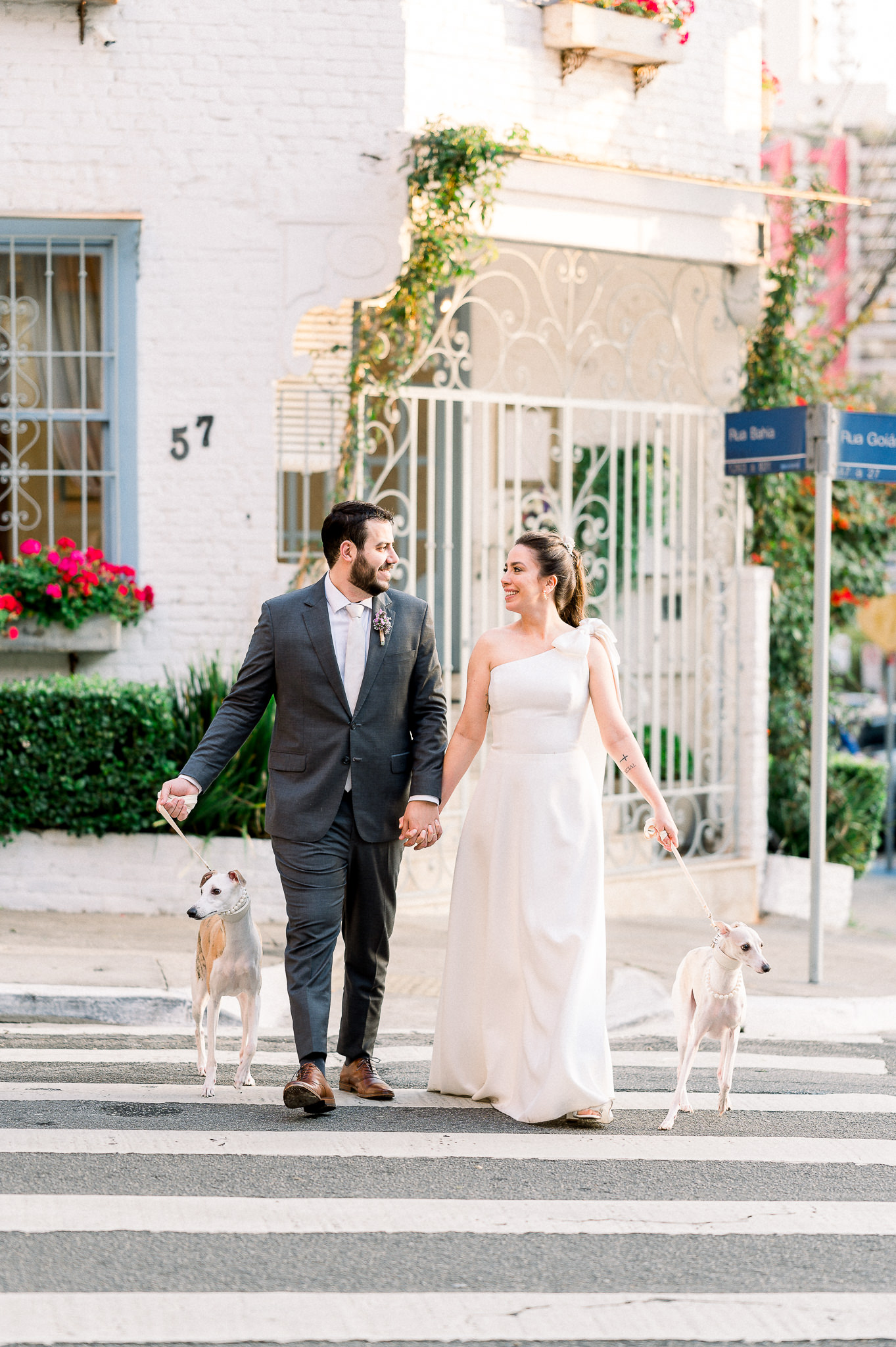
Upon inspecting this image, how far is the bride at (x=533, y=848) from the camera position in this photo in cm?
539

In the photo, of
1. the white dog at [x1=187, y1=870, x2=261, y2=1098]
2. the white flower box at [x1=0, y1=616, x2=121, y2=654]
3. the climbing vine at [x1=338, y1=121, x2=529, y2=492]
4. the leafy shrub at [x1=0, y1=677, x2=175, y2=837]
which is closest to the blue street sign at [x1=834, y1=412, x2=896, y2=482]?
the climbing vine at [x1=338, y1=121, x2=529, y2=492]

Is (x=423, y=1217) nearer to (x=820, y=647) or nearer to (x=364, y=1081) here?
(x=364, y=1081)

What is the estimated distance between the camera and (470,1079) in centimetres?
560

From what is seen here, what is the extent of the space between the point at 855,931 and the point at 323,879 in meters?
Result: 6.57

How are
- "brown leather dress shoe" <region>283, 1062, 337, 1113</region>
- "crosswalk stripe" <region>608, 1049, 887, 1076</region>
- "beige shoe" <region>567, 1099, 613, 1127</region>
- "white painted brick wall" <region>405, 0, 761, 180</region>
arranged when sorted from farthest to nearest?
"white painted brick wall" <region>405, 0, 761, 180</region>
"crosswalk stripe" <region>608, 1049, 887, 1076</region>
"beige shoe" <region>567, 1099, 613, 1127</region>
"brown leather dress shoe" <region>283, 1062, 337, 1113</region>

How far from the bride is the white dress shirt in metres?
0.31

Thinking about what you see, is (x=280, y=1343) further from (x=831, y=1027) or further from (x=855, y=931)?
(x=855, y=931)

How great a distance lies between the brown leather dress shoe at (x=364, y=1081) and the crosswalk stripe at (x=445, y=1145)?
39 centimetres

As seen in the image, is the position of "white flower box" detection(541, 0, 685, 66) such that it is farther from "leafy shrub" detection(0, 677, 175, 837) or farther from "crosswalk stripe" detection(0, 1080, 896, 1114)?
"crosswalk stripe" detection(0, 1080, 896, 1114)

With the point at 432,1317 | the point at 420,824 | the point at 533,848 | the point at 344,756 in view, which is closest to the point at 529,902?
the point at 533,848

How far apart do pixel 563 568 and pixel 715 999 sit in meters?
1.55

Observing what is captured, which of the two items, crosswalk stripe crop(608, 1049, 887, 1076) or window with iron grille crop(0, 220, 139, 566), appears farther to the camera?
window with iron grille crop(0, 220, 139, 566)

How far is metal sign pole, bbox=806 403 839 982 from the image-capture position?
26.7 feet

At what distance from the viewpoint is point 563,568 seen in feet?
18.5
